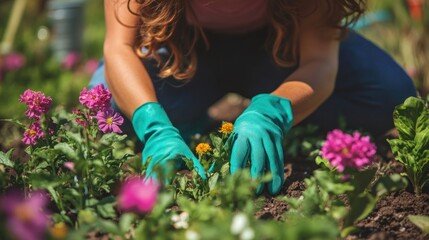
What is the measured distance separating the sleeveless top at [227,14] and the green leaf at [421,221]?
0.88m

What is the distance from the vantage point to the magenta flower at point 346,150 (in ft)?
3.92

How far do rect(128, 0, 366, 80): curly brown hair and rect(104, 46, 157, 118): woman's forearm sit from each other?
0.07 metres

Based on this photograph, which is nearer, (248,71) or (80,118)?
(80,118)

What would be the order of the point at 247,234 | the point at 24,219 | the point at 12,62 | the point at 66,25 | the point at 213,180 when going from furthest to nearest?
the point at 66,25, the point at 12,62, the point at 213,180, the point at 247,234, the point at 24,219

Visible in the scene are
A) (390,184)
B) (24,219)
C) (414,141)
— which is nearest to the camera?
(24,219)

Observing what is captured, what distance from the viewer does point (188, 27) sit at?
209cm

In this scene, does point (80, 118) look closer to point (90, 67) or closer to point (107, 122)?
point (107, 122)

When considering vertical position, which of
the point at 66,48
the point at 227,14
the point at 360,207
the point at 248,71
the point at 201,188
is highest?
the point at 66,48

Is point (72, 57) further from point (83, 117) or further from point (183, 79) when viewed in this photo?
point (83, 117)

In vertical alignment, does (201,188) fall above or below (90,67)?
below

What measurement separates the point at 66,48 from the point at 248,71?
1.87 metres

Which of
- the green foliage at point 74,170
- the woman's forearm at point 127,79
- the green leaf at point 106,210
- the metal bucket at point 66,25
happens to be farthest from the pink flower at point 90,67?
the green leaf at point 106,210

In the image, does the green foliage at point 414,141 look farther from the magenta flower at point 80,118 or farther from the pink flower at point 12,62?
the pink flower at point 12,62

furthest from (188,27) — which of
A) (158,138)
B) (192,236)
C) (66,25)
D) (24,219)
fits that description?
(66,25)
